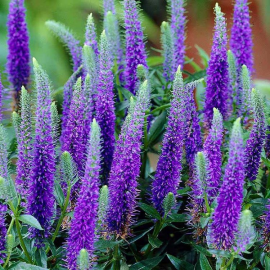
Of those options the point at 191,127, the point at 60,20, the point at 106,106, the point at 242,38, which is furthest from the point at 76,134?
the point at 60,20

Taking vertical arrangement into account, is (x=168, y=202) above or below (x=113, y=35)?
below

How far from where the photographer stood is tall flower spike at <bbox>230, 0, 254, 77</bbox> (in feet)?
3.26

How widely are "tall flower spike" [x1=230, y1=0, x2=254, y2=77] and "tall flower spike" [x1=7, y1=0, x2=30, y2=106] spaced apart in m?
0.42

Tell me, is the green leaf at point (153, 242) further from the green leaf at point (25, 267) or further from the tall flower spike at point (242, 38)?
the tall flower spike at point (242, 38)

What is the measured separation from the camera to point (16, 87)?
1126 millimetres

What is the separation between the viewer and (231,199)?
2.14ft

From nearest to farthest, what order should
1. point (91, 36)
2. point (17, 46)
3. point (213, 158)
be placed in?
point (213, 158)
point (91, 36)
point (17, 46)

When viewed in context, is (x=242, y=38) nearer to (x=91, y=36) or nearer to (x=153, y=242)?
(x=91, y=36)

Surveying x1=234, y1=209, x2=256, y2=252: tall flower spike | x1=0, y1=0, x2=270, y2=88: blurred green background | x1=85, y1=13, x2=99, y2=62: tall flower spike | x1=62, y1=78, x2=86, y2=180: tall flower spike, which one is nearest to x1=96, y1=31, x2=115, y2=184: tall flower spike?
x1=62, y1=78, x2=86, y2=180: tall flower spike

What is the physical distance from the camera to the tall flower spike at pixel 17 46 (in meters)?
1.09

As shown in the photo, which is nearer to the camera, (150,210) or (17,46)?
(150,210)

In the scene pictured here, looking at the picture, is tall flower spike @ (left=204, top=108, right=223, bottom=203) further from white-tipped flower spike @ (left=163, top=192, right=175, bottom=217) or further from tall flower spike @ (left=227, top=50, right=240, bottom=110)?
tall flower spike @ (left=227, top=50, right=240, bottom=110)

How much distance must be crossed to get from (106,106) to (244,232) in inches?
12.2

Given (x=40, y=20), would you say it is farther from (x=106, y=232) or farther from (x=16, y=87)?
(x=106, y=232)
